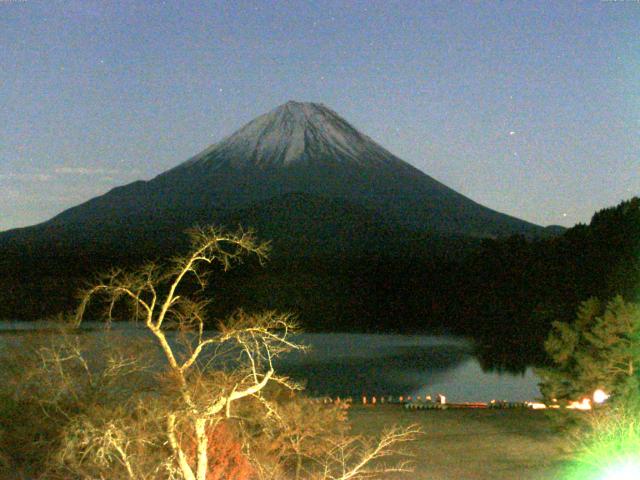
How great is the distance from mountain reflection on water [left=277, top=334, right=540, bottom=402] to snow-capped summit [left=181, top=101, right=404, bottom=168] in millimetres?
50697

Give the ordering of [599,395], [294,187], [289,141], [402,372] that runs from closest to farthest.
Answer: [599,395] < [402,372] < [294,187] < [289,141]

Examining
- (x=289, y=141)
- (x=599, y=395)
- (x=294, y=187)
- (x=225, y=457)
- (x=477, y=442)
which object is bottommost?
(x=477, y=442)

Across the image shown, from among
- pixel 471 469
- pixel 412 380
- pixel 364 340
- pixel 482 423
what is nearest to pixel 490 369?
pixel 412 380

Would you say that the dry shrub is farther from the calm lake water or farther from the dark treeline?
the dark treeline

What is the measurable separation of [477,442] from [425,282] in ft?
120

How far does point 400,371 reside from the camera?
2247 cm

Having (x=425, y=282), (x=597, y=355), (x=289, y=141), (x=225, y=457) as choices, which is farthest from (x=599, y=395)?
(x=289, y=141)

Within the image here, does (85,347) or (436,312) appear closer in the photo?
(85,347)

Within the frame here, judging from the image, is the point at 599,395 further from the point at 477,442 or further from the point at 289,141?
the point at 289,141

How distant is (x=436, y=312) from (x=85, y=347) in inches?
1343

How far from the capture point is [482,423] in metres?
12.2

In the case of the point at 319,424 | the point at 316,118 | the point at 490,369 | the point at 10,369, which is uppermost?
the point at 316,118

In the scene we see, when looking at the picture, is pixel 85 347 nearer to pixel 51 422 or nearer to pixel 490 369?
pixel 51 422

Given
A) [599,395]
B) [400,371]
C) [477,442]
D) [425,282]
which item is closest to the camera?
[599,395]
